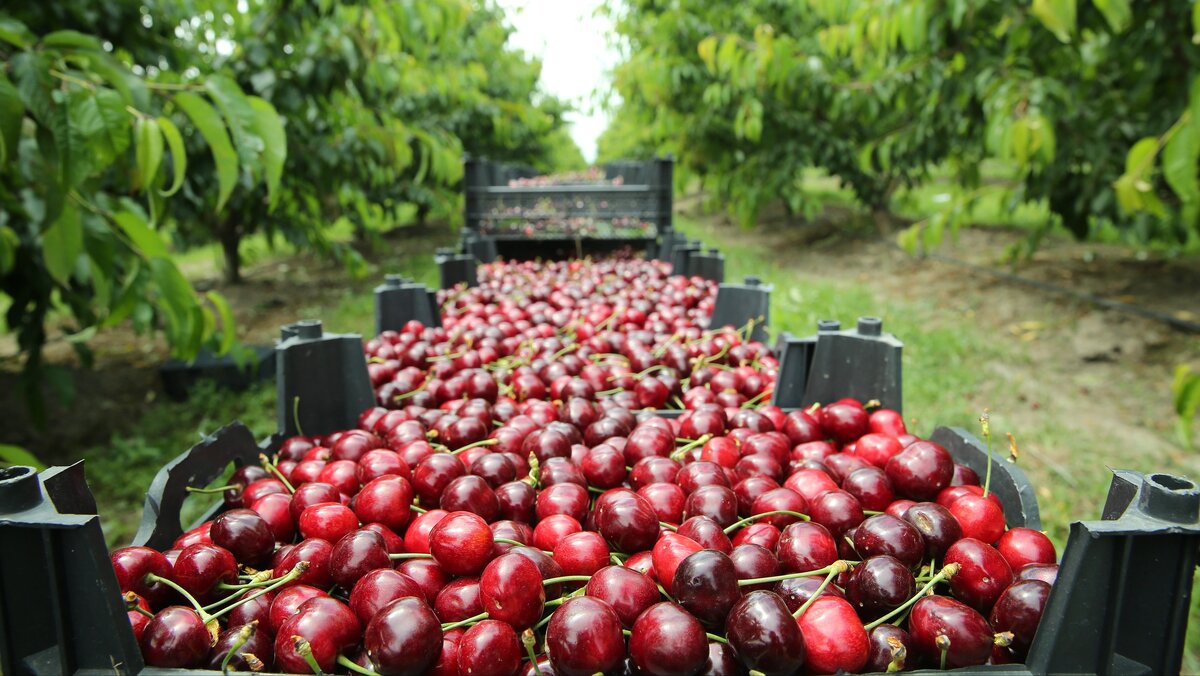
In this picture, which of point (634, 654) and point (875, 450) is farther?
point (875, 450)

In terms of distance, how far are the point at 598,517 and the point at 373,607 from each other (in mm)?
387

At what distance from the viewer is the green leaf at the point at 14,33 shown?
138 cm

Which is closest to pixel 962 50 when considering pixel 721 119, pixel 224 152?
pixel 721 119

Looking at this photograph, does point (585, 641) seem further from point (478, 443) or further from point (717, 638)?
point (478, 443)

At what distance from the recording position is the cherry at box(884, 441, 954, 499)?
1.26m

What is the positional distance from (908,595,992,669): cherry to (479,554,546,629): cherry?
0.48m

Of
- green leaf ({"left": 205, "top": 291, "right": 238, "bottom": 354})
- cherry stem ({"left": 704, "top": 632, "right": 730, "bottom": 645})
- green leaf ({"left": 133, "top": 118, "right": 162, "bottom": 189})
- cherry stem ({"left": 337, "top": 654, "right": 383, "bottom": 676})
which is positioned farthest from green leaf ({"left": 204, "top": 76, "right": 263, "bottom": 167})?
cherry stem ({"left": 704, "top": 632, "right": 730, "bottom": 645})

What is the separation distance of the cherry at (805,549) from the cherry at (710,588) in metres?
0.16

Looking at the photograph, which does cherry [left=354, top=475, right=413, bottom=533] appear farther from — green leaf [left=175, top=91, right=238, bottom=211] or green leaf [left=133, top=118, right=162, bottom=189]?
green leaf [left=133, top=118, right=162, bottom=189]

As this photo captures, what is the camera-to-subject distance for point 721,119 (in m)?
10.3

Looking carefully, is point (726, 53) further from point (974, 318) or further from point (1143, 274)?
point (1143, 274)

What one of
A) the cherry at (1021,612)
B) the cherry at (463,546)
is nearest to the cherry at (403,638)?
the cherry at (463,546)

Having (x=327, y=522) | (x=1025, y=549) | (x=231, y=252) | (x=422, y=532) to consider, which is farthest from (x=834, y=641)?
(x=231, y=252)

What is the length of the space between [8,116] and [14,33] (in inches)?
12.4
